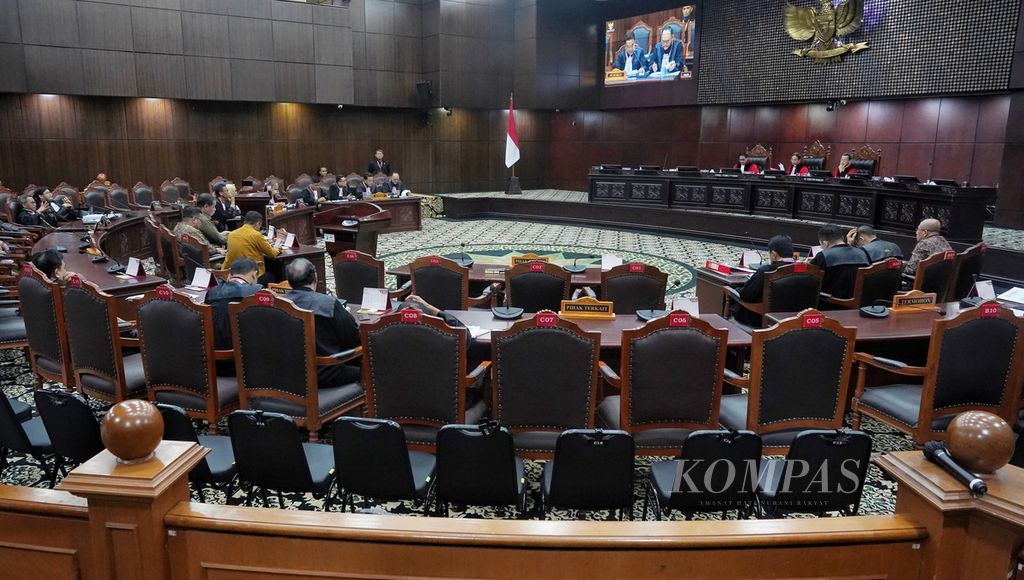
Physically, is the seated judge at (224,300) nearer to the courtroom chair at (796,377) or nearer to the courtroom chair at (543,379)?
the courtroom chair at (543,379)

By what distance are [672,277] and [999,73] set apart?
6.07 meters

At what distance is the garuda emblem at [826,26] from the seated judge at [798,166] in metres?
1.77

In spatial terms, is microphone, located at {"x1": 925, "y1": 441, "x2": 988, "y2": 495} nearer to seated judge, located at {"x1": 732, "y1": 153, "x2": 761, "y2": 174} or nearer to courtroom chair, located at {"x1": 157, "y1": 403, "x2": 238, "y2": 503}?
courtroom chair, located at {"x1": 157, "y1": 403, "x2": 238, "y2": 503}

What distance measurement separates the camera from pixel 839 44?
39.4 feet

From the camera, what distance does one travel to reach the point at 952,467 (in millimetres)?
1365

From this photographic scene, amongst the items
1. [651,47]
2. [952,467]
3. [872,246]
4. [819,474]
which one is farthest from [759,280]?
[651,47]

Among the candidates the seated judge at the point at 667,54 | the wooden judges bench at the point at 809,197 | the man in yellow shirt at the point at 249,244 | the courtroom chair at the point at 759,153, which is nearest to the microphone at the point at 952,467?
the man in yellow shirt at the point at 249,244

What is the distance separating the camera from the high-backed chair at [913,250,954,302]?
525 cm

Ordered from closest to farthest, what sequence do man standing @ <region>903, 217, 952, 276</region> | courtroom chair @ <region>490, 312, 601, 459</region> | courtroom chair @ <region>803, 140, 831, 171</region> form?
courtroom chair @ <region>490, 312, 601, 459</region>, man standing @ <region>903, 217, 952, 276</region>, courtroom chair @ <region>803, 140, 831, 171</region>

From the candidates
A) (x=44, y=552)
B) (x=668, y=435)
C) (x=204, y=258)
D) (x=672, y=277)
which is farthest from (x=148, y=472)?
(x=672, y=277)

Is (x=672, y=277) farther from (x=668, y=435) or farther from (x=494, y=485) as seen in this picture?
(x=494, y=485)

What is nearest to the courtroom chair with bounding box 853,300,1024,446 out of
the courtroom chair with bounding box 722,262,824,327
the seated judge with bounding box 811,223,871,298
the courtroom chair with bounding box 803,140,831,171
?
the courtroom chair with bounding box 722,262,824,327

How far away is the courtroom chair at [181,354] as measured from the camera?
3.55 m

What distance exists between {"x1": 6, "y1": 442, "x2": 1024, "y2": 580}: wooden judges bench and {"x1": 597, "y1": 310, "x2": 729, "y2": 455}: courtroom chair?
5.33 feet
